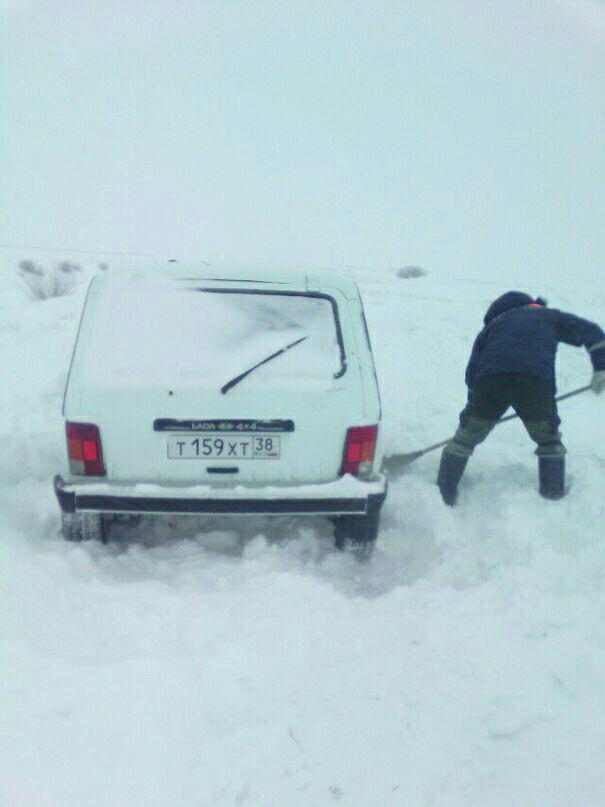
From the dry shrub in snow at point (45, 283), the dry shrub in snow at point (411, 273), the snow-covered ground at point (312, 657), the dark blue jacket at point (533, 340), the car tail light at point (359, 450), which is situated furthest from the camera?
the dry shrub in snow at point (411, 273)

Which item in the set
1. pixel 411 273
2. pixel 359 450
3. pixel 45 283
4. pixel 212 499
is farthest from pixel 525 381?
pixel 411 273

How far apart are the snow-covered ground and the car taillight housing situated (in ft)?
1.65

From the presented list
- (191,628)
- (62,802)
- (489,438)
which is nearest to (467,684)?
(191,628)

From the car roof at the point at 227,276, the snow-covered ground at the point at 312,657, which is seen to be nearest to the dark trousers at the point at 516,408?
the snow-covered ground at the point at 312,657

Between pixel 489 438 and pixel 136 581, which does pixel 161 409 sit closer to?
pixel 136 581

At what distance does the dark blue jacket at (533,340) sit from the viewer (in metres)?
4.03

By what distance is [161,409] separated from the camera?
314 centimetres

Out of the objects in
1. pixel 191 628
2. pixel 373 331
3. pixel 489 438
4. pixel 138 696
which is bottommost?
pixel 373 331

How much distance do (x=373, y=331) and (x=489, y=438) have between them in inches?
159

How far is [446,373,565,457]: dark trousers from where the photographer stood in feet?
13.2

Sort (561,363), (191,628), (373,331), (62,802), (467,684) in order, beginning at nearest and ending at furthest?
1. (62,802)
2. (467,684)
3. (191,628)
4. (561,363)
5. (373,331)

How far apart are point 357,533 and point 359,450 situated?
539mm

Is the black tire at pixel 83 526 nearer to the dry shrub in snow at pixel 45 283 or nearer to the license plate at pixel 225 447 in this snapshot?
the license plate at pixel 225 447

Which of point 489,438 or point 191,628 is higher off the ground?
point 191,628
